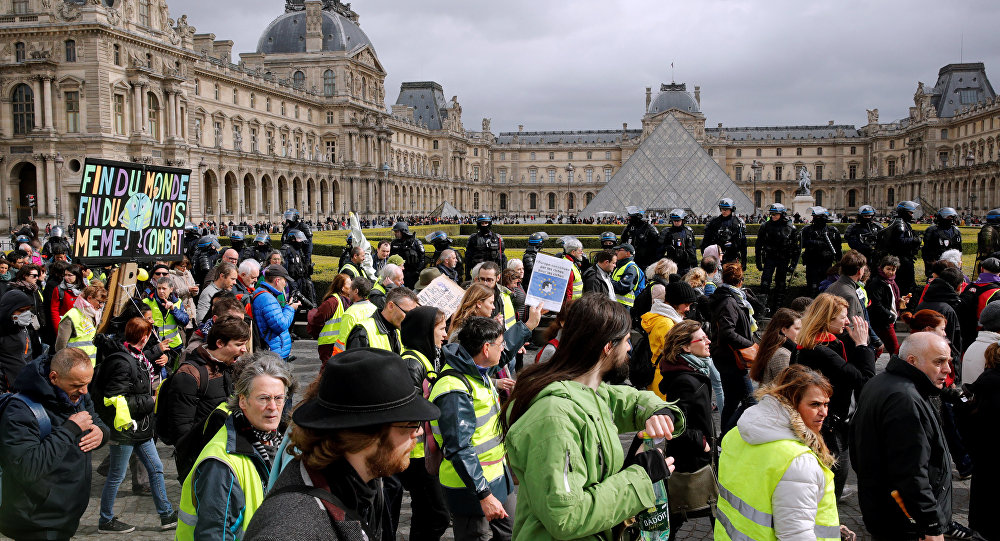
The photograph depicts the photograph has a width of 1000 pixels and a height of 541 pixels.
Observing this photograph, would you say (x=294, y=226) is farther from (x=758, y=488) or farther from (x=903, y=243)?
(x=758, y=488)

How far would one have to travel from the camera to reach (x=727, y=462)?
277 centimetres

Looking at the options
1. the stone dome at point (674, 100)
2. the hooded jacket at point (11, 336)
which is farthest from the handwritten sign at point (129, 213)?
the stone dome at point (674, 100)

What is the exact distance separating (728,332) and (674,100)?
310 ft

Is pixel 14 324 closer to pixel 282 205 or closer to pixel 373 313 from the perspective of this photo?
pixel 373 313

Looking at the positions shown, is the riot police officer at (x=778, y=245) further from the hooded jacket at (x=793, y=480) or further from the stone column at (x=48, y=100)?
the stone column at (x=48, y=100)

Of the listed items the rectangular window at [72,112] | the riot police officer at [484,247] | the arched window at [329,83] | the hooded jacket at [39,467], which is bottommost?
the hooded jacket at [39,467]

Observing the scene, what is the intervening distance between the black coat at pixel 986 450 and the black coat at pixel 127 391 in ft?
16.3

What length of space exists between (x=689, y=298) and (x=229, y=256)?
18.5 ft

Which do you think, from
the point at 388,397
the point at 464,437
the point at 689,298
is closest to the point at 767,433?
the point at 464,437

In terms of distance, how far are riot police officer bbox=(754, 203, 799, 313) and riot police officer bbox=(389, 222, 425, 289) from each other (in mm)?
5415

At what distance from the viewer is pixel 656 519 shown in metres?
Answer: 2.24

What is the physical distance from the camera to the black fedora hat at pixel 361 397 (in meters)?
1.79

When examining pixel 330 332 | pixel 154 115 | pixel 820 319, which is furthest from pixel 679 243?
pixel 154 115

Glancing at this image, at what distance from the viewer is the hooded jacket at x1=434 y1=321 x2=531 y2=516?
320cm
